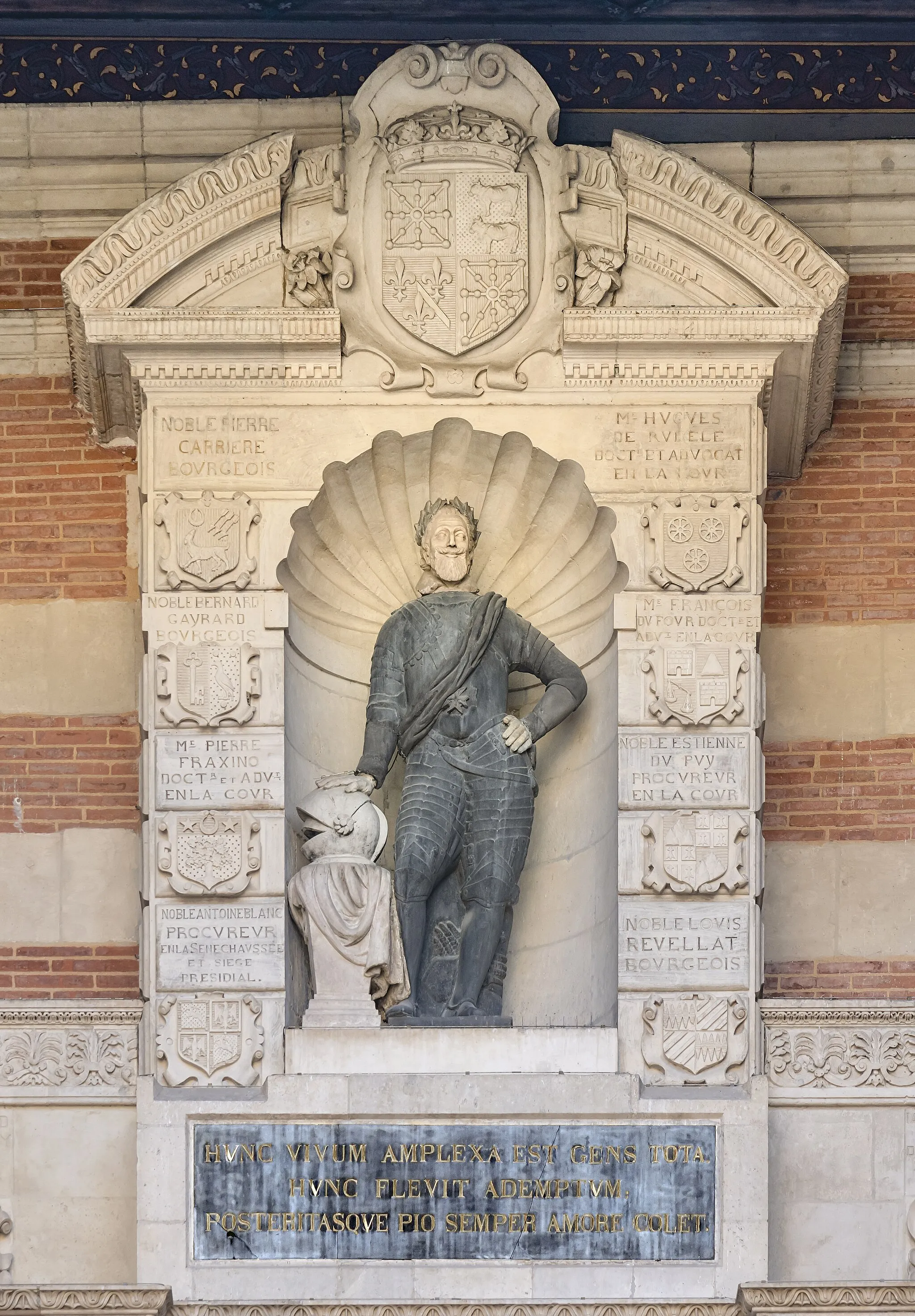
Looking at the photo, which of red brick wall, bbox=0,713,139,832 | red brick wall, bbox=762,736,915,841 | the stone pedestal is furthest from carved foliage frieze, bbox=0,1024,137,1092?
red brick wall, bbox=762,736,915,841

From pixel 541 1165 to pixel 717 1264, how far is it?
92 centimetres

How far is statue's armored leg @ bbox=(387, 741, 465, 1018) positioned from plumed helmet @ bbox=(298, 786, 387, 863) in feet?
0.49

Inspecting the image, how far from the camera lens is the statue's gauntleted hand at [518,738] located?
1528 centimetres

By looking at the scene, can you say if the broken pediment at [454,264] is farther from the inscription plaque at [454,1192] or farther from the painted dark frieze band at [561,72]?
the inscription plaque at [454,1192]

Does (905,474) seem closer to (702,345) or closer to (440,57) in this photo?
(702,345)

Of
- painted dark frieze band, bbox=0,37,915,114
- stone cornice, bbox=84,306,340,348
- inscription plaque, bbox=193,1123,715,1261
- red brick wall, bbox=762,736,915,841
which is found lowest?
inscription plaque, bbox=193,1123,715,1261

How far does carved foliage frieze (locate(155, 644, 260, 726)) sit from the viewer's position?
15.0m

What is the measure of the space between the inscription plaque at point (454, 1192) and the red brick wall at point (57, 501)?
3.09m

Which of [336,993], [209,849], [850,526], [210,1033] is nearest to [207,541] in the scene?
[209,849]

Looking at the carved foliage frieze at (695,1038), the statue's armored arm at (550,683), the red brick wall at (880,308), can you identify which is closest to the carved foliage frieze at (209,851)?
the statue's armored arm at (550,683)

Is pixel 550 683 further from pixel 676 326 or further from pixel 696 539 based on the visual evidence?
pixel 676 326

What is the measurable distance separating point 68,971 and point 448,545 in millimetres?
2838

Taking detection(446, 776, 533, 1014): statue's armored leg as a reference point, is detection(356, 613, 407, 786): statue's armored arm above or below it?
above

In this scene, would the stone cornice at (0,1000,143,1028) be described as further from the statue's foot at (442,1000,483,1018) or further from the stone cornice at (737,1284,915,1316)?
the stone cornice at (737,1284,915,1316)
